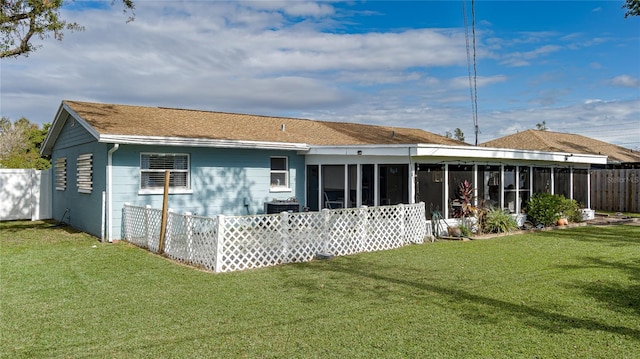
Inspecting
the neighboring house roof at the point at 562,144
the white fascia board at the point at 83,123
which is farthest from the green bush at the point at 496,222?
the neighboring house roof at the point at 562,144

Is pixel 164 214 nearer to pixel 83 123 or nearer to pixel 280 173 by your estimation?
pixel 83 123

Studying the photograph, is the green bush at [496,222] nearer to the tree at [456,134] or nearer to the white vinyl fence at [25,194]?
the white vinyl fence at [25,194]

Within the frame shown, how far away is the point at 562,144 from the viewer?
85.1 feet

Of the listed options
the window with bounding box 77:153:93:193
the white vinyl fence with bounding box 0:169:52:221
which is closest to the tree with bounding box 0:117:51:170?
the white vinyl fence with bounding box 0:169:52:221

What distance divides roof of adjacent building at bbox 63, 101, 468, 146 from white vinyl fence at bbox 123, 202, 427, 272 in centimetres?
231

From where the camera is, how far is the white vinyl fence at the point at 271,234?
8008 mm

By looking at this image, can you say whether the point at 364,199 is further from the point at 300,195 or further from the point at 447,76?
the point at 447,76

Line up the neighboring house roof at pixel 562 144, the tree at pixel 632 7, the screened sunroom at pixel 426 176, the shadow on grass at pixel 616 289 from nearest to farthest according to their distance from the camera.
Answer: the shadow on grass at pixel 616 289 < the screened sunroom at pixel 426 176 < the tree at pixel 632 7 < the neighboring house roof at pixel 562 144

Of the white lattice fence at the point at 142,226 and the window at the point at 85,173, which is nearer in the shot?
the white lattice fence at the point at 142,226

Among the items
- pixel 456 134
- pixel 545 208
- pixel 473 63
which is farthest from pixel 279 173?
pixel 456 134

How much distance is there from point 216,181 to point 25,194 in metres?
8.69

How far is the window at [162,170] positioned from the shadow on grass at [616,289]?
9242mm

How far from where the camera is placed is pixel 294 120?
1842 cm

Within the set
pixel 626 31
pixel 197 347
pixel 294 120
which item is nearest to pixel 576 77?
pixel 626 31
